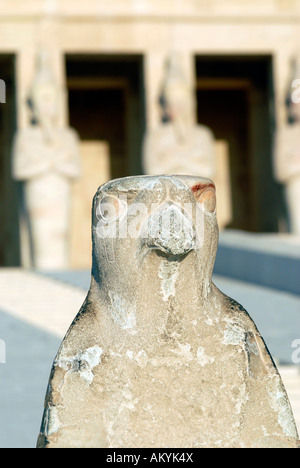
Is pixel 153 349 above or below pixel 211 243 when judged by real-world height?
below

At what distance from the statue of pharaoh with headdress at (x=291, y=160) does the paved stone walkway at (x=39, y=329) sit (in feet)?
13.8

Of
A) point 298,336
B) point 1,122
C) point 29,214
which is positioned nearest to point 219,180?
point 1,122

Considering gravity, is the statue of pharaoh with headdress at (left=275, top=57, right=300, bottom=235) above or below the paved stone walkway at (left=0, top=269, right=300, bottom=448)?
above

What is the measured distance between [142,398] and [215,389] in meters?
0.17

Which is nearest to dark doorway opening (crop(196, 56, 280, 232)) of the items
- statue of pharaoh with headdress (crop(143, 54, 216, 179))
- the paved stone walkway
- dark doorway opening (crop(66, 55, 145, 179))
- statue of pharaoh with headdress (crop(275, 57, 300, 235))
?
statue of pharaoh with headdress (crop(275, 57, 300, 235))

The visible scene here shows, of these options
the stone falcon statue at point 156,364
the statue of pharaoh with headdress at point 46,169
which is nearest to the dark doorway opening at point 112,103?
the statue of pharaoh with headdress at point 46,169

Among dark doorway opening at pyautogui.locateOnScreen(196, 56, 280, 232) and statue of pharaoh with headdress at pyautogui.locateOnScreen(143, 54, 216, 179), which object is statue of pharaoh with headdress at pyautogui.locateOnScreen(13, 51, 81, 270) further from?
dark doorway opening at pyautogui.locateOnScreen(196, 56, 280, 232)

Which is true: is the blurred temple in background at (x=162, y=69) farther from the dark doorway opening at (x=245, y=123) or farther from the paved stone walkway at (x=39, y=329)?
the paved stone walkway at (x=39, y=329)

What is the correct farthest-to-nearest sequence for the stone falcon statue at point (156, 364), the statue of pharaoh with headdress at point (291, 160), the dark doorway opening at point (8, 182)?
the dark doorway opening at point (8, 182) < the statue of pharaoh with headdress at point (291, 160) < the stone falcon statue at point (156, 364)

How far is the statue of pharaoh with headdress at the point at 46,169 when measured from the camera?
41.0 ft

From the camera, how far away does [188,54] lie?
13.8 m

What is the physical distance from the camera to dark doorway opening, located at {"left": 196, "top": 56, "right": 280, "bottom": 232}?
15.3 meters

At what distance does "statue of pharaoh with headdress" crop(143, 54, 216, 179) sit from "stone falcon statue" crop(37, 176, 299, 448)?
1028 cm

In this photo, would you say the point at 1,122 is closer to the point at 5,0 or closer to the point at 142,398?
the point at 5,0
